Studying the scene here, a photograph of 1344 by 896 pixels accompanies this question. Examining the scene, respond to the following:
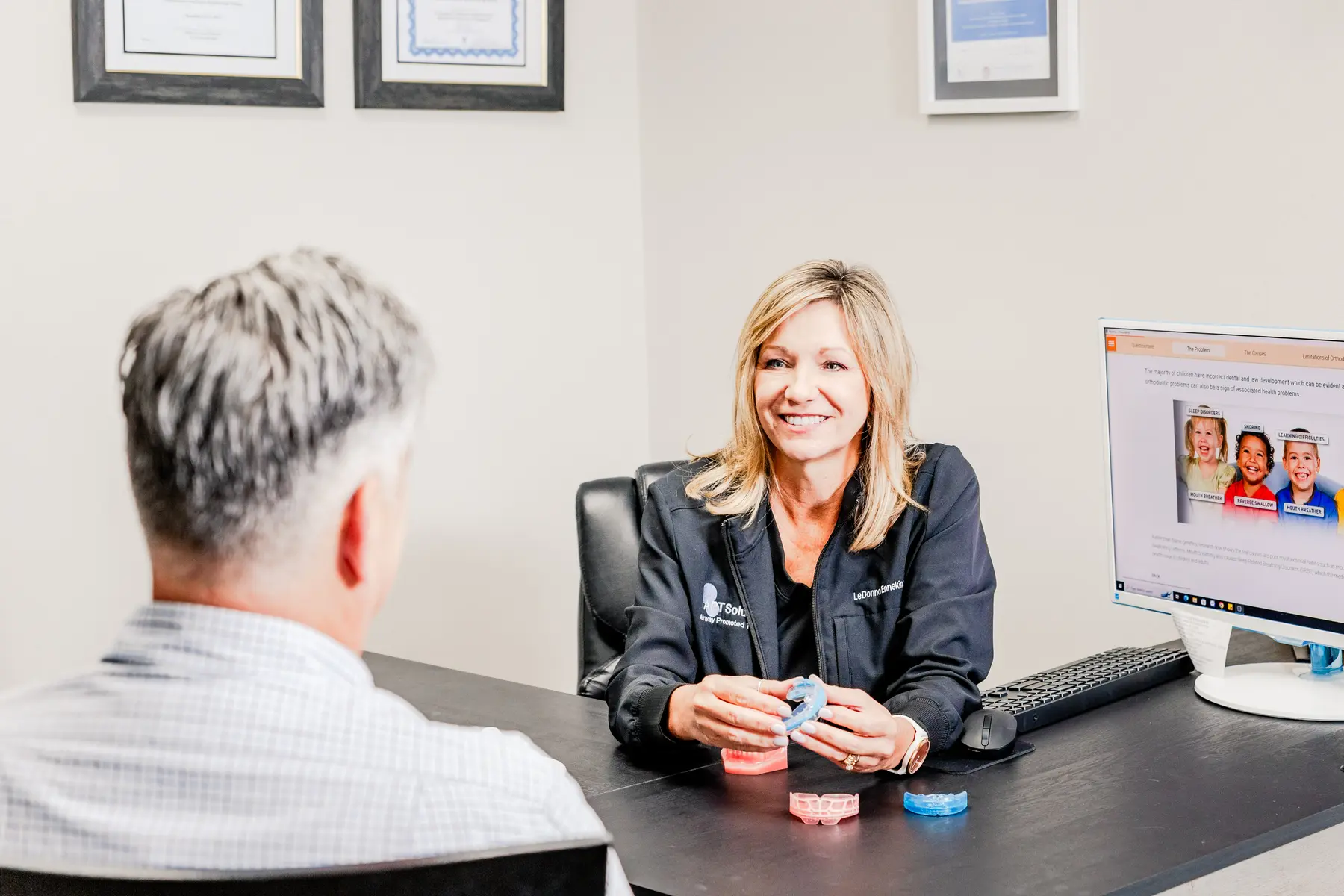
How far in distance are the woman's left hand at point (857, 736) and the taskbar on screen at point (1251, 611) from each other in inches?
22.0

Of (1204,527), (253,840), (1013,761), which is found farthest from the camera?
(1204,527)

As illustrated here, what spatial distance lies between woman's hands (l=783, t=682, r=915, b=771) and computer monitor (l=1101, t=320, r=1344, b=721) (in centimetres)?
53

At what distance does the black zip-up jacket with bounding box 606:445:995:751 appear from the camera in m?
2.09

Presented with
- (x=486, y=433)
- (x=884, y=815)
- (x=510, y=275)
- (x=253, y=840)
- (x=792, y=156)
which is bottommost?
(x=884, y=815)

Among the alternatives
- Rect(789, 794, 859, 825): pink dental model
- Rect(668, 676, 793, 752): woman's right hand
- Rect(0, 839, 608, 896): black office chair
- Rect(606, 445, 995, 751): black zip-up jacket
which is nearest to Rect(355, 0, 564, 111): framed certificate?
Rect(606, 445, 995, 751): black zip-up jacket

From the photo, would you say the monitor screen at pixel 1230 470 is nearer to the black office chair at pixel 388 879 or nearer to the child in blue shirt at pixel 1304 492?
the child in blue shirt at pixel 1304 492

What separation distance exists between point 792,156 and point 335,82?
998 millimetres

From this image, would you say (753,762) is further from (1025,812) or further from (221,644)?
(221,644)

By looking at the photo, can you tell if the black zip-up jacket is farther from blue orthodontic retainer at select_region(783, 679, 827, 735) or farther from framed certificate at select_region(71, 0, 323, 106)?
framed certificate at select_region(71, 0, 323, 106)

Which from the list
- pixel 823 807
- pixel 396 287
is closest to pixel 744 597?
pixel 823 807

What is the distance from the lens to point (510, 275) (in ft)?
11.8

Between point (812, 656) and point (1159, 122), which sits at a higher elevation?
point (1159, 122)

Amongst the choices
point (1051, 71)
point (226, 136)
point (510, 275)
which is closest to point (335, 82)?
point (226, 136)

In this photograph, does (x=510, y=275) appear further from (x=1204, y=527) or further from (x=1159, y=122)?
(x=1204, y=527)
